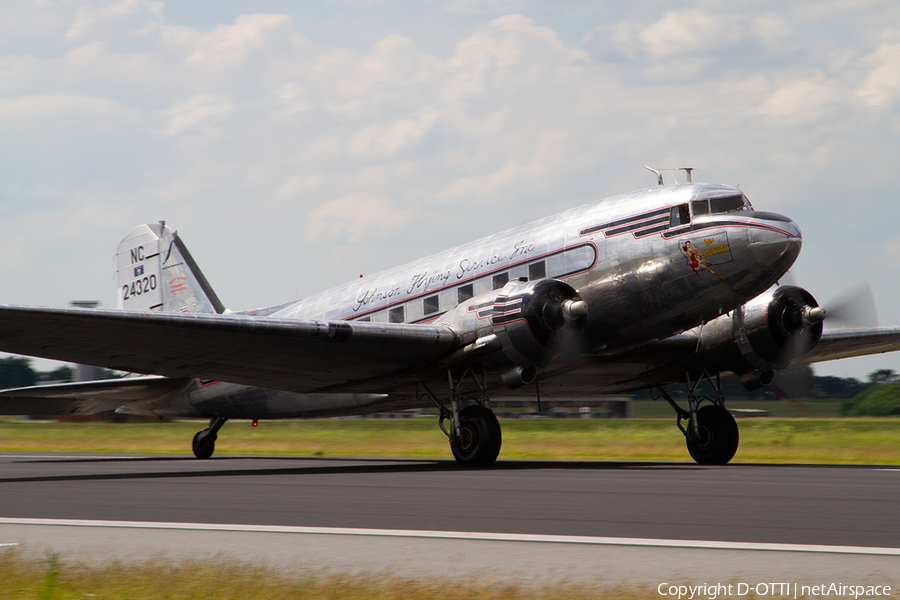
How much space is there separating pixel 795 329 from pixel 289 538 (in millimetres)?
12625

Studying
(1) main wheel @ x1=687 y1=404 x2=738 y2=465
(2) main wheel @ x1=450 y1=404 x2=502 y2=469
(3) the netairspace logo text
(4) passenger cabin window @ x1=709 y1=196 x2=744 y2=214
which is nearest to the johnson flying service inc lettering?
(2) main wheel @ x1=450 y1=404 x2=502 y2=469

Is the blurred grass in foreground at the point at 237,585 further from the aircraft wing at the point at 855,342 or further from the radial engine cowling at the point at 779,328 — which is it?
the aircraft wing at the point at 855,342

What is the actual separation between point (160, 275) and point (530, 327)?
13330 mm

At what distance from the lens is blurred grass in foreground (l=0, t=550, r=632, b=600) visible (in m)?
Result: 4.90

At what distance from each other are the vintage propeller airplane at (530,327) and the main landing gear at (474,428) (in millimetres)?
29

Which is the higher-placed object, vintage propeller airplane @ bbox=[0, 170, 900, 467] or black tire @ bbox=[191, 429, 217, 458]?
vintage propeller airplane @ bbox=[0, 170, 900, 467]

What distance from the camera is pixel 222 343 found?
15.1 meters

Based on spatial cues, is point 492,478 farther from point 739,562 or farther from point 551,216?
point 739,562

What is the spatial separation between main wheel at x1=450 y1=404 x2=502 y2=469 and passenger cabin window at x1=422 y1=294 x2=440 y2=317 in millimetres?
2473

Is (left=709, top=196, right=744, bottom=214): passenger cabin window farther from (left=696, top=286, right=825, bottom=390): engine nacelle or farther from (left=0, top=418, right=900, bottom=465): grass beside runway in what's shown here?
(left=0, top=418, right=900, bottom=465): grass beside runway

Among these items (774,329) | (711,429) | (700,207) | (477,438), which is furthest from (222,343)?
(774,329)

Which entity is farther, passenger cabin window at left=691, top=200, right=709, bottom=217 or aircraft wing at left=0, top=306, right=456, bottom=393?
passenger cabin window at left=691, top=200, right=709, bottom=217

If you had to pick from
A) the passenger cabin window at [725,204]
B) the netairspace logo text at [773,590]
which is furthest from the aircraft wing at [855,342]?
the netairspace logo text at [773,590]

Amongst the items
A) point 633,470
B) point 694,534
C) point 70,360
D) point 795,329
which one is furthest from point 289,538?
point 795,329
